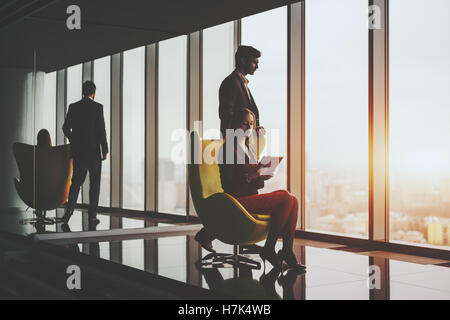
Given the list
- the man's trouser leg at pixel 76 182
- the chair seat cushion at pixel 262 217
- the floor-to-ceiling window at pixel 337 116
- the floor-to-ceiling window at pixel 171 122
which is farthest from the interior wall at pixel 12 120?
the chair seat cushion at pixel 262 217

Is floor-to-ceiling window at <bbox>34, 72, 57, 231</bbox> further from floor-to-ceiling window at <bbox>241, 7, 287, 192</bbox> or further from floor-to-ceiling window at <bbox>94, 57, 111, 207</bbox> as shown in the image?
floor-to-ceiling window at <bbox>241, 7, 287, 192</bbox>

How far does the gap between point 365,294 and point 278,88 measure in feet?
12.6

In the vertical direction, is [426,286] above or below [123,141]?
below

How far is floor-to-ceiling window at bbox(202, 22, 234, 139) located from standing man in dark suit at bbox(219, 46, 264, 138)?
135 inches

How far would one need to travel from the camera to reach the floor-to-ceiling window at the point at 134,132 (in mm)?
8773

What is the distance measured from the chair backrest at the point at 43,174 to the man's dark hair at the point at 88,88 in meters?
0.63

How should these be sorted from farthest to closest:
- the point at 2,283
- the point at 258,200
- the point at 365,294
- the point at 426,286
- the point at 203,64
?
the point at 203,64
the point at 2,283
the point at 258,200
the point at 426,286
the point at 365,294

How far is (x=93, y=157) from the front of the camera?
6.41m

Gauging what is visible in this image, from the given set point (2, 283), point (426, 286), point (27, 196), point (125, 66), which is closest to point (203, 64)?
point (125, 66)

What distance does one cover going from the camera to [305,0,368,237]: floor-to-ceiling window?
5895 millimetres

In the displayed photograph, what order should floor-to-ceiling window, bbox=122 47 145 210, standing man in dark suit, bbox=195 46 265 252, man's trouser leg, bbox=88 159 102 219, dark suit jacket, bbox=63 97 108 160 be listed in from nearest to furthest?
standing man in dark suit, bbox=195 46 265 252 < dark suit jacket, bbox=63 97 108 160 < man's trouser leg, bbox=88 159 102 219 < floor-to-ceiling window, bbox=122 47 145 210

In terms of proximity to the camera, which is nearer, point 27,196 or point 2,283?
point 2,283

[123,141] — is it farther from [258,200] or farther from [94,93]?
[258,200]

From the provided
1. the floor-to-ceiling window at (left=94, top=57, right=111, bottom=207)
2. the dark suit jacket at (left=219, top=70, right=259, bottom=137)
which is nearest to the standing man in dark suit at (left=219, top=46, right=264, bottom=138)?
the dark suit jacket at (left=219, top=70, right=259, bottom=137)
